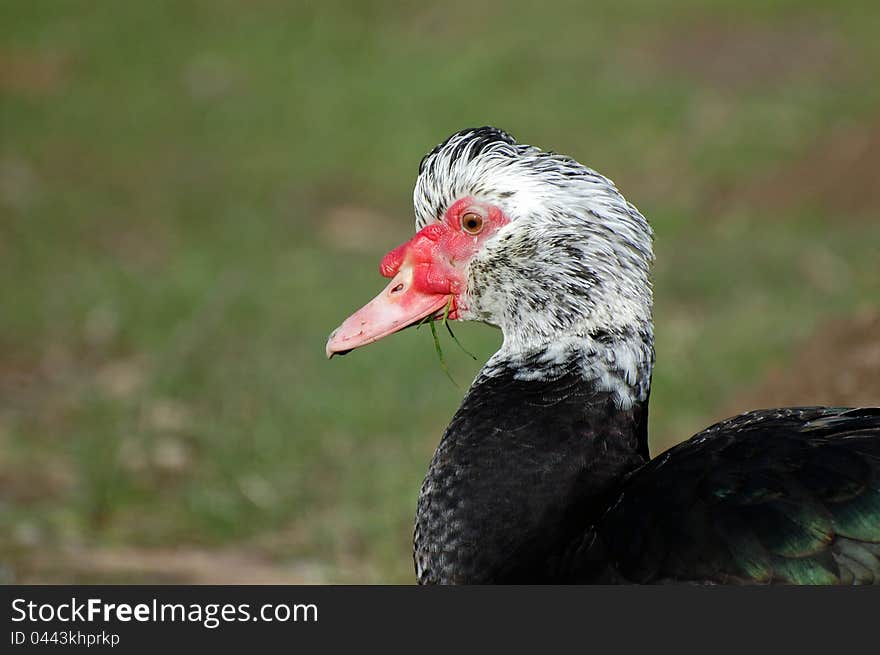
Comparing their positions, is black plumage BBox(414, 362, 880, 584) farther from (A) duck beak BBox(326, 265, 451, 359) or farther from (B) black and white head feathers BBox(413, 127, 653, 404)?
(A) duck beak BBox(326, 265, 451, 359)

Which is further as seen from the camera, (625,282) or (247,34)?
(247,34)

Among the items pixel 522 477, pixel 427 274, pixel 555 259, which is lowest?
pixel 522 477

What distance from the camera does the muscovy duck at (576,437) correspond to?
286cm

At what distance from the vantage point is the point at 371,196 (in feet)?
34.5

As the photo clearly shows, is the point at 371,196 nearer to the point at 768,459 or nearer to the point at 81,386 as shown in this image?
the point at 81,386

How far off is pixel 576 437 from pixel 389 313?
62 centimetres

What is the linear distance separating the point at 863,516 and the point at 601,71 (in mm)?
10079

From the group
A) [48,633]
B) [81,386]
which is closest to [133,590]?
[48,633]

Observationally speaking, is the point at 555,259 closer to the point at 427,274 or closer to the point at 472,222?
the point at 472,222

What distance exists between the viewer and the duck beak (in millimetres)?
3508

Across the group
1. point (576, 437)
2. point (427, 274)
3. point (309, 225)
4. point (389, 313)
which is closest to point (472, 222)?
point (427, 274)

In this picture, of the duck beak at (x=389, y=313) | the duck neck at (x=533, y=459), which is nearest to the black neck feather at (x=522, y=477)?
the duck neck at (x=533, y=459)

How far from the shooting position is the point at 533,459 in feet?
10.6

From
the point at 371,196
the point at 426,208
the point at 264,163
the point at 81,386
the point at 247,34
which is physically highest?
the point at 247,34
